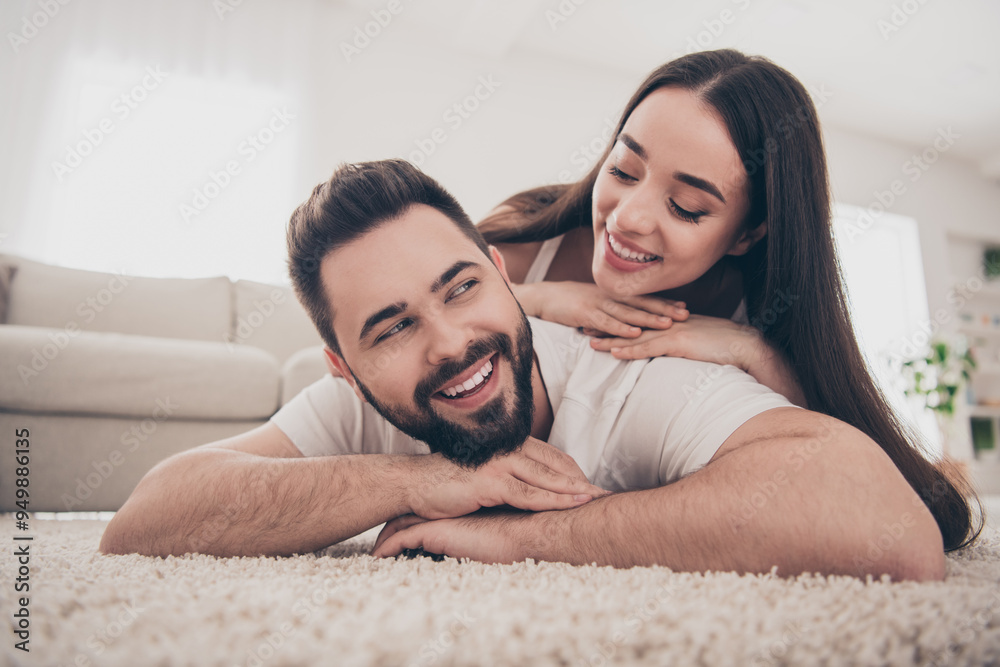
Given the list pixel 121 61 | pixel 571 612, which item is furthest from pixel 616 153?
pixel 121 61

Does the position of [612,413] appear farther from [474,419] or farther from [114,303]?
[114,303]

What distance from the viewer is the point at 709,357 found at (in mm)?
1142

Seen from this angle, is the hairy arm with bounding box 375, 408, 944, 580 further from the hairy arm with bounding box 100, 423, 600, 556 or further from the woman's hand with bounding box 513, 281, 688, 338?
the woman's hand with bounding box 513, 281, 688, 338

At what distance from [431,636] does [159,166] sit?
428 cm

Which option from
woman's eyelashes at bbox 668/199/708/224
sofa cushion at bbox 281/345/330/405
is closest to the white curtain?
sofa cushion at bbox 281/345/330/405

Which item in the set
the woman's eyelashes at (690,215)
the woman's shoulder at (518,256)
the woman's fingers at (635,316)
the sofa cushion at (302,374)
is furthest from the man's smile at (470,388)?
the sofa cushion at (302,374)

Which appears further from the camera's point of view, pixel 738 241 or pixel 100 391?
pixel 100 391

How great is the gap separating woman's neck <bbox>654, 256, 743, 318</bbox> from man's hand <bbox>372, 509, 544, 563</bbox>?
2.70ft

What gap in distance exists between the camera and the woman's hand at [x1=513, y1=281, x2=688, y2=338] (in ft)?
4.01

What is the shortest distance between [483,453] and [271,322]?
8.05ft

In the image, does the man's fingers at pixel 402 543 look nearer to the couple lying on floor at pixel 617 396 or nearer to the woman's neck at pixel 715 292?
the couple lying on floor at pixel 617 396

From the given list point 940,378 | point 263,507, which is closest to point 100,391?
point 263,507

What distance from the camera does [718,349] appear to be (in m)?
1.15

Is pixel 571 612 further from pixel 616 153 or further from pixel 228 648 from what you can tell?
pixel 616 153
